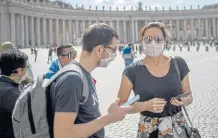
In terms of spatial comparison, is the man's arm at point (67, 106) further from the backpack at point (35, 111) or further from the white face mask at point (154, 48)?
the white face mask at point (154, 48)

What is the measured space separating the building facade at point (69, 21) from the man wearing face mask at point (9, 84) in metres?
61.7

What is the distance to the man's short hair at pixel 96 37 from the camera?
9.84 ft

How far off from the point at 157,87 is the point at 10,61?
63.5 inches

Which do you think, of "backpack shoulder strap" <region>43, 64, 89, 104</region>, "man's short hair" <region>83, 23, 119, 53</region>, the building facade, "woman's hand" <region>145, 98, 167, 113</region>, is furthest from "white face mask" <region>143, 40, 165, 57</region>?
the building facade

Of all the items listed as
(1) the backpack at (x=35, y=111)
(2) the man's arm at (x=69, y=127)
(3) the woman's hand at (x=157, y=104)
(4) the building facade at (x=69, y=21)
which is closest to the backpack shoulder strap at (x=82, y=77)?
(1) the backpack at (x=35, y=111)

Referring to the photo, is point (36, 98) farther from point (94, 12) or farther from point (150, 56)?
point (94, 12)

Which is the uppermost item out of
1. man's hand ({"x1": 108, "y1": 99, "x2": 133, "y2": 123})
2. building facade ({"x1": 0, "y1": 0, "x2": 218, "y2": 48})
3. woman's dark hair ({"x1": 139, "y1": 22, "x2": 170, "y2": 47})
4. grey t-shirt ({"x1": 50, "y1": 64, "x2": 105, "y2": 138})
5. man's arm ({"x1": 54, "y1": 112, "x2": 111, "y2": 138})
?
building facade ({"x1": 0, "y1": 0, "x2": 218, "y2": 48})

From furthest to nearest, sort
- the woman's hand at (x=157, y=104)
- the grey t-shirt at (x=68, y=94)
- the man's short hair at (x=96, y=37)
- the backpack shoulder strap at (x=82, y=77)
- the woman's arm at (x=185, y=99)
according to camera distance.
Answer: the woman's arm at (x=185, y=99) < the woman's hand at (x=157, y=104) < the man's short hair at (x=96, y=37) < the backpack shoulder strap at (x=82, y=77) < the grey t-shirt at (x=68, y=94)

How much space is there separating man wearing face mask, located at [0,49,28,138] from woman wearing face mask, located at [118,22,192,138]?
117cm

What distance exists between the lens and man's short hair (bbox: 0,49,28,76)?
3.92 meters

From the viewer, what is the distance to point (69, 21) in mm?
89562

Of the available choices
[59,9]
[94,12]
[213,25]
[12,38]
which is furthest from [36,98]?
[213,25]

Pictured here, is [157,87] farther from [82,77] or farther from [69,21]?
[69,21]

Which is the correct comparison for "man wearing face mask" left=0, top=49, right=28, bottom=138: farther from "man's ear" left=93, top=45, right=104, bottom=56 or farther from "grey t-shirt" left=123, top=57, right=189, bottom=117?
"grey t-shirt" left=123, top=57, right=189, bottom=117
